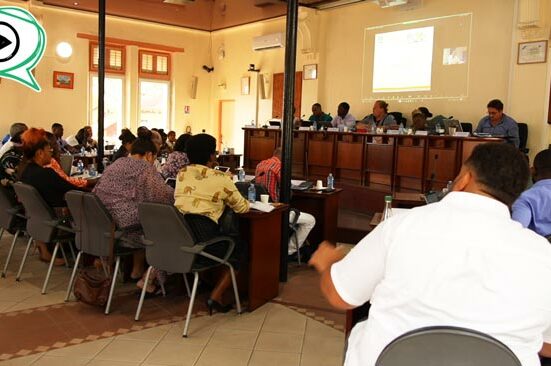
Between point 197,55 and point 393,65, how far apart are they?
234 inches

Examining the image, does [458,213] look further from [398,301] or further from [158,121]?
[158,121]

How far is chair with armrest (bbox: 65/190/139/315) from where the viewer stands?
12.6ft

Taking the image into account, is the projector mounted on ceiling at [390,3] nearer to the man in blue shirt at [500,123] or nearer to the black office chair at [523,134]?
the man in blue shirt at [500,123]

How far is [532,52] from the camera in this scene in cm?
823

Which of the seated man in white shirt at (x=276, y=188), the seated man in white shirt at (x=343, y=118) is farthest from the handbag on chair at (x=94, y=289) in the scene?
the seated man in white shirt at (x=343, y=118)

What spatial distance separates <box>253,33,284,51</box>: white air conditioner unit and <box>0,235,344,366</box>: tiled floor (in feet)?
29.3

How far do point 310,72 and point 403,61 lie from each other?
236cm

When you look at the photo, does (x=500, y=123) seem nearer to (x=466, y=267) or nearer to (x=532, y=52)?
(x=532, y=52)

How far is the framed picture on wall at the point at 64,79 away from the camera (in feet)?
39.4

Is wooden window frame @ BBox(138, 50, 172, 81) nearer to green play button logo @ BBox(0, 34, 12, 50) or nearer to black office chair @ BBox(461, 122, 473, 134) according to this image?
green play button logo @ BBox(0, 34, 12, 50)

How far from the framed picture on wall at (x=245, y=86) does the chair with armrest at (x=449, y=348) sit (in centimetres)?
1244

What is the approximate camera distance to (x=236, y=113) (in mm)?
14008

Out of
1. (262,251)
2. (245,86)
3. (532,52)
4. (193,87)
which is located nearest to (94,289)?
(262,251)

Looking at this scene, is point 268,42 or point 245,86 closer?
point 268,42
